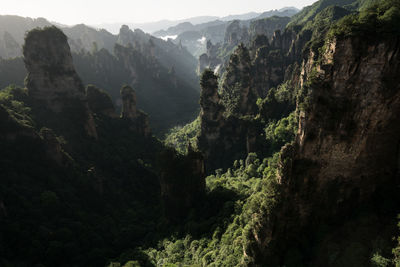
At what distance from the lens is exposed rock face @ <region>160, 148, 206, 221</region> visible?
5703 cm

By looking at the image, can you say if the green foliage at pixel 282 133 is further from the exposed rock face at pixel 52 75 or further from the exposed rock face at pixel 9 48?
the exposed rock face at pixel 9 48

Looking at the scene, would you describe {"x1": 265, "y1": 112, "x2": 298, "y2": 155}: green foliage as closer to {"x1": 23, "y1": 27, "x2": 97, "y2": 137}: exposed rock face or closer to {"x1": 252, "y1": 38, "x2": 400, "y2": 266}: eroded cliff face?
{"x1": 252, "y1": 38, "x2": 400, "y2": 266}: eroded cliff face

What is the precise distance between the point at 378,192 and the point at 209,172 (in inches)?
2405

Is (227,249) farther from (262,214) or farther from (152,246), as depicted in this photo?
(152,246)

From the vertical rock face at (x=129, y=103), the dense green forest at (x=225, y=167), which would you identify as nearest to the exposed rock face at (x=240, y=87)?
the dense green forest at (x=225, y=167)

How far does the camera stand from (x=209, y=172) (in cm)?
8600

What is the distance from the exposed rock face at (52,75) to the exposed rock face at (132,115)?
60.3 feet

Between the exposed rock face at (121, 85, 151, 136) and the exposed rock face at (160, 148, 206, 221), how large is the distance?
3724cm

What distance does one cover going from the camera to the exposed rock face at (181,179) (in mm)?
57031

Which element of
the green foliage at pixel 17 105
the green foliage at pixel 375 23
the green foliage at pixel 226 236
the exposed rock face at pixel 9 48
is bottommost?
the green foliage at pixel 226 236

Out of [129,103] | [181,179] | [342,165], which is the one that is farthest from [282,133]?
[129,103]

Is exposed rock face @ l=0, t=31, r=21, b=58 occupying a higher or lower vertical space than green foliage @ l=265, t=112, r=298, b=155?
higher

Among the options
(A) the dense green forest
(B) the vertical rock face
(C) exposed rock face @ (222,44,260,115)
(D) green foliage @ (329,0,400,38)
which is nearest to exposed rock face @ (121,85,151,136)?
(B) the vertical rock face

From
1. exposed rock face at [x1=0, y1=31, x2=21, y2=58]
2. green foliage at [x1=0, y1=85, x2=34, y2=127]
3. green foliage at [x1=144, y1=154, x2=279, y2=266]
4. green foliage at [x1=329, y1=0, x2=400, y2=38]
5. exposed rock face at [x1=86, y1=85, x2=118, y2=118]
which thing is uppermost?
green foliage at [x1=329, y1=0, x2=400, y2=38]
